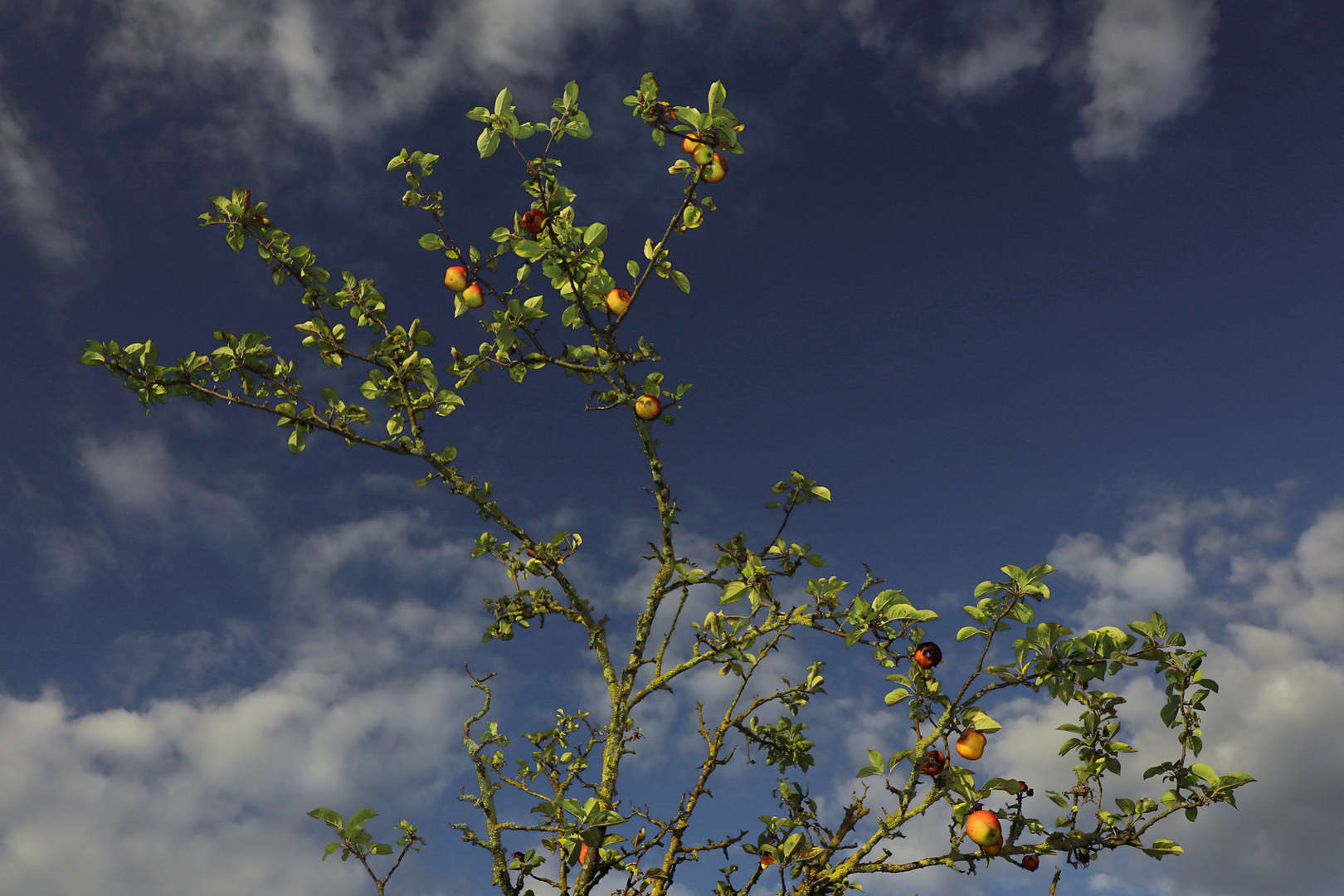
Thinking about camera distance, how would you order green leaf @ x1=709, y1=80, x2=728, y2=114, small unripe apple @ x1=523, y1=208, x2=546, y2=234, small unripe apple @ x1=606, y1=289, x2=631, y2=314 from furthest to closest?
small unripe apple @ x1=606, y1=289, x2=631, y2=314, small unripe apple @ x1=523, y1=208, x2=546, y2=234, green leaf @ x1=709, y1=80, x2=728, y2=114

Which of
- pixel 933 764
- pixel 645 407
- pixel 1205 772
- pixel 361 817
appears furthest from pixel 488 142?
pixel 1205 772

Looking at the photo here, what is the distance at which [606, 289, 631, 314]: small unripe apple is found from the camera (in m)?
5.62

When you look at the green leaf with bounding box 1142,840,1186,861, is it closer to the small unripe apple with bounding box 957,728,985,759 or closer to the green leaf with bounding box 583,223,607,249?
the small unripe apple with bounding box 957,728,985,759

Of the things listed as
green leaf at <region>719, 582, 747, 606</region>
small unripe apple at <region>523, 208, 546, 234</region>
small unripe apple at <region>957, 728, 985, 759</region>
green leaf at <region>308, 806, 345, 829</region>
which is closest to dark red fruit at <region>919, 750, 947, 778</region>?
small unripe apple at <region>957, 728, 985, 759</region>

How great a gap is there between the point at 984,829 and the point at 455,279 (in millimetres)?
5406

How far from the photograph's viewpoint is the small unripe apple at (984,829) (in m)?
4.67

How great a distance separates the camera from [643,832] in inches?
217

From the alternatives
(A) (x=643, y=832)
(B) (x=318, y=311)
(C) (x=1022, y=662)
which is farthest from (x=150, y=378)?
(C) (x=1022, y=662)

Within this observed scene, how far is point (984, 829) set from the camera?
15.3ft

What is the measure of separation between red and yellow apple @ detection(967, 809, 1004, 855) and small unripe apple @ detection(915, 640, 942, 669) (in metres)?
0.96

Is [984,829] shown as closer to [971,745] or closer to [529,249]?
[971,745]

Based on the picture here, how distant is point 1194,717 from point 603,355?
181 inches

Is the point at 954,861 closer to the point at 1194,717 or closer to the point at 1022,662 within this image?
the point at 1022,662

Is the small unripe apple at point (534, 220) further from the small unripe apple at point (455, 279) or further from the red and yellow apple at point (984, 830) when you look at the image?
the red and yellow apple at point (984, 830)
